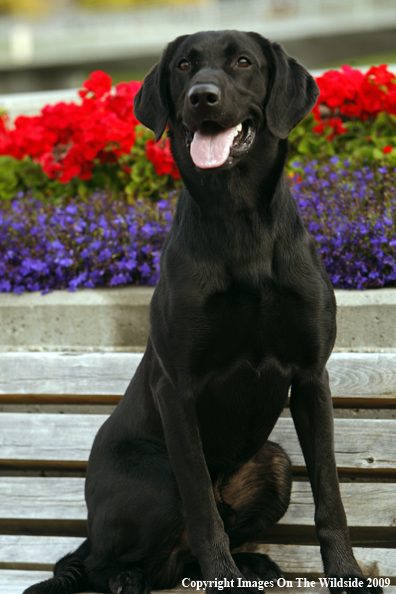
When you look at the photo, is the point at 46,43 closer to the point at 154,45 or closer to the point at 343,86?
the point at 154,45

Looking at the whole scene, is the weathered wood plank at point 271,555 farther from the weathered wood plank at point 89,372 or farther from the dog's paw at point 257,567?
the weathered wood plank at point 89,372

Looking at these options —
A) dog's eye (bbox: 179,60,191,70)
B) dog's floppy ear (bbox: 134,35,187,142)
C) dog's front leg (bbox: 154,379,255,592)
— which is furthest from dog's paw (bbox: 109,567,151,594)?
dog's eye (bbox: 179,60,191,70)

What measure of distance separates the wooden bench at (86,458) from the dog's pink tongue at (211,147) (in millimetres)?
1151

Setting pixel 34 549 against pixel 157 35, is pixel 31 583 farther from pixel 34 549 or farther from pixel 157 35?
pixel 157 35

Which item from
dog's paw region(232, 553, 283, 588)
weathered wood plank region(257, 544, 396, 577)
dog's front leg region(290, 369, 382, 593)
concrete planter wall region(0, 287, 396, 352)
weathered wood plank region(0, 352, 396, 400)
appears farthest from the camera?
concrete planter wall region(0, 287, 396, 352)

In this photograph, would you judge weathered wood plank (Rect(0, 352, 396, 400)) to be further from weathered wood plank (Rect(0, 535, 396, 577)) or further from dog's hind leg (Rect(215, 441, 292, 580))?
weathered wood plank (Rect(0, 535, 396, 577))

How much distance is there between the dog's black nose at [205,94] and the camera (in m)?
1.83

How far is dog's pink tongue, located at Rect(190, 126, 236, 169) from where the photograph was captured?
1892 millimetres

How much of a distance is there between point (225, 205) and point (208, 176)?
4.3 inches

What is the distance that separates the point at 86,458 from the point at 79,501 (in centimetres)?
18

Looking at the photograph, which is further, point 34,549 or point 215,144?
point 34,549

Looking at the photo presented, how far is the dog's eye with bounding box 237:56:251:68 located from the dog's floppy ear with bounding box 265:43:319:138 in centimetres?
10

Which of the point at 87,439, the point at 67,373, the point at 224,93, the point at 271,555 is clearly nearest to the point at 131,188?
the point at 67,373

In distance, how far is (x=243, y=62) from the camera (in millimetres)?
2002
